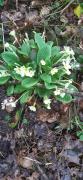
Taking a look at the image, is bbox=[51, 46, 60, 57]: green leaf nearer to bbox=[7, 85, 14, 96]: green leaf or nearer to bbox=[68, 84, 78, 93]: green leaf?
bbox=[68, 84, 78, 93]: green leaf

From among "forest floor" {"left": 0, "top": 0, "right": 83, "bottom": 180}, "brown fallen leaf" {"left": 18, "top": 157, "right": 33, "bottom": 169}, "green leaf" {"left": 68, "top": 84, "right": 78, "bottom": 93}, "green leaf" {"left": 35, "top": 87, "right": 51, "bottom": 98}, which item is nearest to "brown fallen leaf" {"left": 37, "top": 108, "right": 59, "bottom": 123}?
"forest floor" {"left": 0, "top": 0, "right": 83, "bottom": 180}

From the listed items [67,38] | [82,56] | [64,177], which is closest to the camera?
[64,177]

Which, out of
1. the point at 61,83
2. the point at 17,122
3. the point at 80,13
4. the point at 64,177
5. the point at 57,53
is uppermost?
the point at 80,13

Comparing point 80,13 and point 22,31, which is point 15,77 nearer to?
point 22,31

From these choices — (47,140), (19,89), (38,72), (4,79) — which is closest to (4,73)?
(4,79)

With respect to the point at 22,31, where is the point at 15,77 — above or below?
below

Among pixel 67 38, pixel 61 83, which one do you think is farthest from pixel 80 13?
pixel 61 83

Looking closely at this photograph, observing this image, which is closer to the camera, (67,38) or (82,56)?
(82,56)

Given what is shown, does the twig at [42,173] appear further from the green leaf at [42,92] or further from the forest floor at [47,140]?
the green leaf at [42,92]

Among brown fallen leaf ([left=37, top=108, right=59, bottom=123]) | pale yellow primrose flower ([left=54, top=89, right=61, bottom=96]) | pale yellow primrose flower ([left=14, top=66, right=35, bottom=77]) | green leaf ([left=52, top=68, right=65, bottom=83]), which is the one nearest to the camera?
pale yellow primrose flower ([left=14, top=66, right=35, bottom=77])
